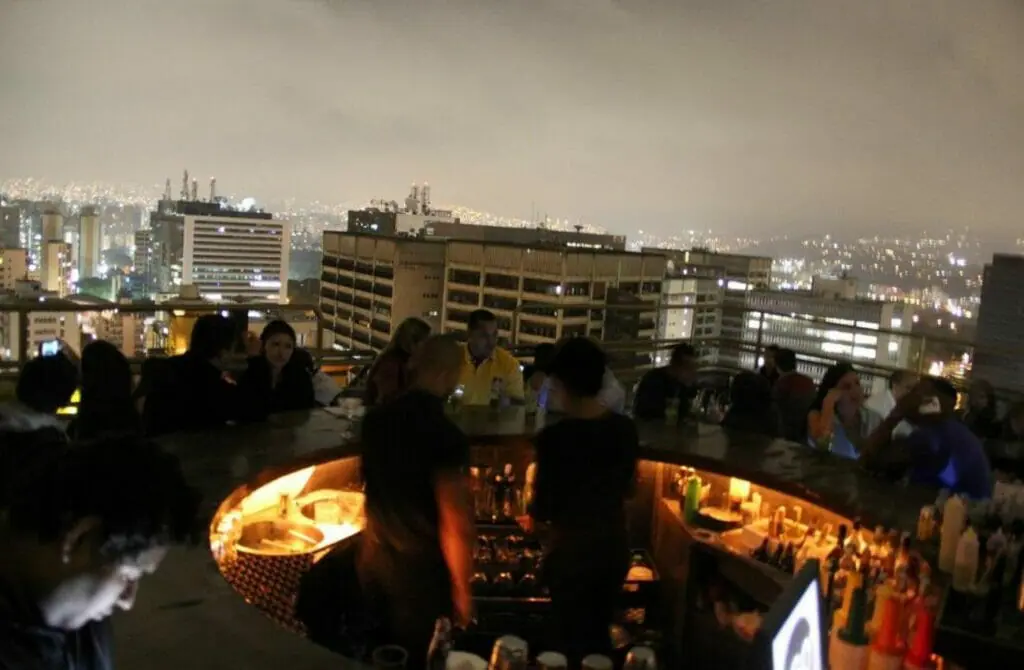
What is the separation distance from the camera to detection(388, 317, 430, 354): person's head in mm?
4359

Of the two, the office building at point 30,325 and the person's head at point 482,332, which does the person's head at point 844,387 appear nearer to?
the person's head at point 482,332

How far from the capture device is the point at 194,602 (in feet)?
7.47

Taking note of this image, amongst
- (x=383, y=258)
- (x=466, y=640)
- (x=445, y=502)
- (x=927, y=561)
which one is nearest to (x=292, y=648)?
(x=445, y=502)

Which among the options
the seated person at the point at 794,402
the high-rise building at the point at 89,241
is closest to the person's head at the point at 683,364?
the seated person at the point at 794,402

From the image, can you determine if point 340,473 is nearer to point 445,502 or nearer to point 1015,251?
point 445,502

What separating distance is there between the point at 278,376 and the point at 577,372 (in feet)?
7.46

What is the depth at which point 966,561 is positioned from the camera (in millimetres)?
2488

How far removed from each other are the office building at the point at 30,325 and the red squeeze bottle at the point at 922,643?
15.2ft

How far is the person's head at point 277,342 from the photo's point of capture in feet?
14.5

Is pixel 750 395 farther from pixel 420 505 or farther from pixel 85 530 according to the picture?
pixel 85 530

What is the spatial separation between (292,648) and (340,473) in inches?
81.1

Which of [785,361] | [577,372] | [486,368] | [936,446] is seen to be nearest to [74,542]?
[577,372]

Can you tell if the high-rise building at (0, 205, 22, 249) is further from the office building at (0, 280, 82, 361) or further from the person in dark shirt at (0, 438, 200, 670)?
the person in dark shirt at (0, 438, 200, 670)

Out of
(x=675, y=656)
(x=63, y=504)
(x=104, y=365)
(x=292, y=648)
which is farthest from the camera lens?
(x=675, y=656)
